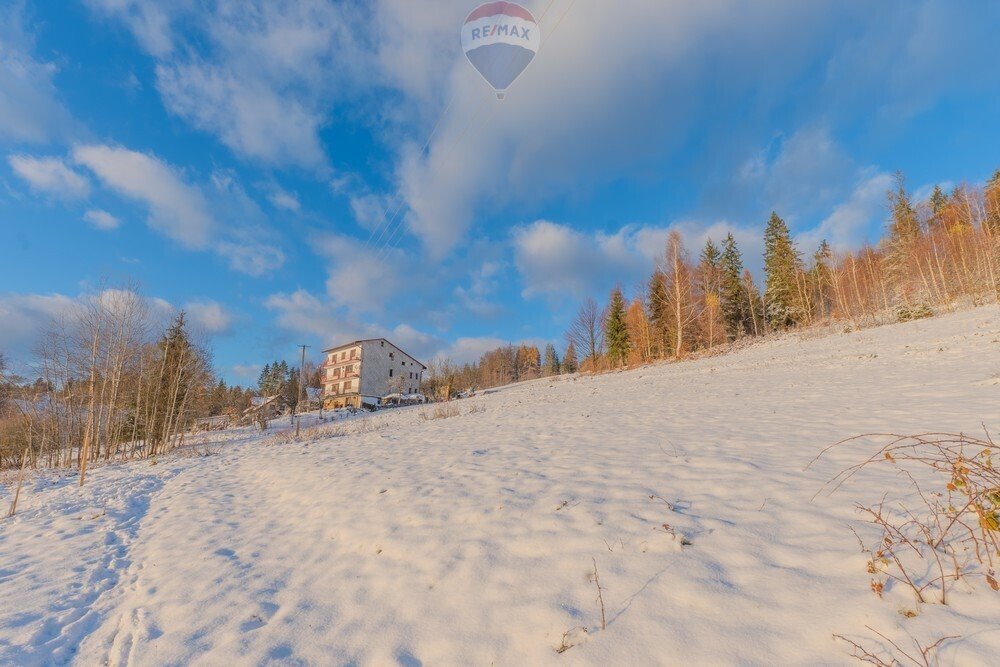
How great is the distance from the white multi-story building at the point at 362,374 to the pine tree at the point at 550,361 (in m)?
40.3

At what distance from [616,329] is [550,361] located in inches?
1951

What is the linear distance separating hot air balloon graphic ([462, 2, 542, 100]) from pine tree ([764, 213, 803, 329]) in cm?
4264

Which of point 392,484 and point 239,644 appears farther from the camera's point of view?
point 392,484

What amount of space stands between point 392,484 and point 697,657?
18.2 feet

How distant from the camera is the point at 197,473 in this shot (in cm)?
1202

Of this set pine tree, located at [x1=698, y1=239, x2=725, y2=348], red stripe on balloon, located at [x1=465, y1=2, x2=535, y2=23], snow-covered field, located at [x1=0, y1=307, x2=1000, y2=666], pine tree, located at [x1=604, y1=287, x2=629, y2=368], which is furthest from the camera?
pine tree, located at [x1=604, y1=287, x2=629, y2=368]

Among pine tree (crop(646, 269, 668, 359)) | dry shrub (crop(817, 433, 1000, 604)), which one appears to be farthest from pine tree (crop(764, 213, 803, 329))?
dry shrub (crop(817, 433, 1000, 604))

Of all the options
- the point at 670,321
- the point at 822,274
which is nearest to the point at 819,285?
the point at 822,274

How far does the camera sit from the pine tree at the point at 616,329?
1906 inches

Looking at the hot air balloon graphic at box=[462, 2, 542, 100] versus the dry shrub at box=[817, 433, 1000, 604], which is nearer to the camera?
the dry shrub at box=[817, 433, 1000, 604]

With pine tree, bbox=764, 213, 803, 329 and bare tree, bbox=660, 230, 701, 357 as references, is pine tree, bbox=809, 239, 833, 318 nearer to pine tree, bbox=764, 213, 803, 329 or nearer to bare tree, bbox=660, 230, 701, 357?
pine tree, bbox=764, 213, 803, 329

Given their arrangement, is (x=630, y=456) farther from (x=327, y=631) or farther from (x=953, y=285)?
(x=953, y=285)

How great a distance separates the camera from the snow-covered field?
8.61 feet

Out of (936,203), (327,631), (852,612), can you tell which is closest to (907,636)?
(852,612)
